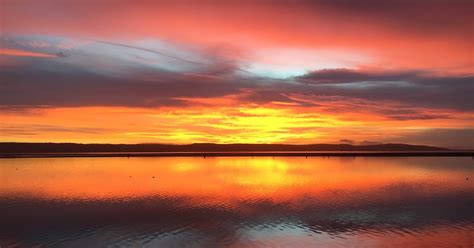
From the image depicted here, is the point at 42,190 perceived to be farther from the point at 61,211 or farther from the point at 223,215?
the point at 223,215

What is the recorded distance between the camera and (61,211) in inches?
1452

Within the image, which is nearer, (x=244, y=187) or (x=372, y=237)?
(x=372, y=237)

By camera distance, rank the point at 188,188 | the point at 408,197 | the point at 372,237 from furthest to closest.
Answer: the point at 188,188 → the point at 408,197 → the point at 372,237

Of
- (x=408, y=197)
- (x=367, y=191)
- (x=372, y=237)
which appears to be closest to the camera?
(x=372, y=237)

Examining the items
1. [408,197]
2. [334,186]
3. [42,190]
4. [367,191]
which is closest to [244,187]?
[334,186]

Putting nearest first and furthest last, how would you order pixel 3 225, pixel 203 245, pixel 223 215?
pixel 203 245 → pixel 3 225 → pixel 223 215

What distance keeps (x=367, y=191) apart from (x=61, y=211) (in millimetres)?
33295

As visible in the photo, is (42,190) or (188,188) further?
(188,188)

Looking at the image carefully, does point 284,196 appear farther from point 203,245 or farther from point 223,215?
point 203,245

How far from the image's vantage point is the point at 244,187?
2202 inches

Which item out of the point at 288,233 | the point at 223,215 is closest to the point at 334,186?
the point at 223,215

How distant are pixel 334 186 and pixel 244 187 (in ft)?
38.3

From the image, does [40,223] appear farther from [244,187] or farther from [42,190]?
[244,187]

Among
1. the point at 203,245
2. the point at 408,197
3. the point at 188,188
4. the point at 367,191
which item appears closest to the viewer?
the point at 203,245
